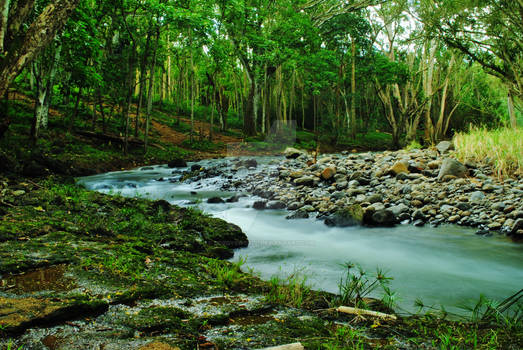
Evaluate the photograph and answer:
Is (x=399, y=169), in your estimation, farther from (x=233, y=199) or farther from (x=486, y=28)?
(x=486, y=28)

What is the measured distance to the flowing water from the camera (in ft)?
12.4

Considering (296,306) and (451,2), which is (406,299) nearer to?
(296,306)

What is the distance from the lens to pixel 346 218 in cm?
625

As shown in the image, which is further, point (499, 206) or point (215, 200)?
point (215, 200)

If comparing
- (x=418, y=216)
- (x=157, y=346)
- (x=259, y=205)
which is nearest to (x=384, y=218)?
(x=418, y=216)

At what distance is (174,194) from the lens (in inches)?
347

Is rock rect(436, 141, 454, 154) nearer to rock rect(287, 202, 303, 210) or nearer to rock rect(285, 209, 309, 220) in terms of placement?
rock rect(287, 202, 303, 210)

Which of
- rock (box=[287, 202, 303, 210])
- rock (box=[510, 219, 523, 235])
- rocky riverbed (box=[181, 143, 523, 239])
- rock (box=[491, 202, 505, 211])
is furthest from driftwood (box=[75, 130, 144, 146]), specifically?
rock (box=[510, 219, 523, 235])

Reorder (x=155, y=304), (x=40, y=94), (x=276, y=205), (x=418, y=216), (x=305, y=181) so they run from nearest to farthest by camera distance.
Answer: (x=155, y=304), (x=418, y=216), (x=276, y=205), (x=305, y=181), (x=40, y=94)

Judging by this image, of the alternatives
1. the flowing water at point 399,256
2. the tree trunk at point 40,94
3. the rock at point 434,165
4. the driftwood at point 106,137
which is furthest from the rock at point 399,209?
the driftwood at point 106,137

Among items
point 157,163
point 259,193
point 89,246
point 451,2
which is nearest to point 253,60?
point 157,163

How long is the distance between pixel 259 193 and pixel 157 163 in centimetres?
712

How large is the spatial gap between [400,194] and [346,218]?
202cm

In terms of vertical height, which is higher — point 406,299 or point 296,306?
point 296,306
